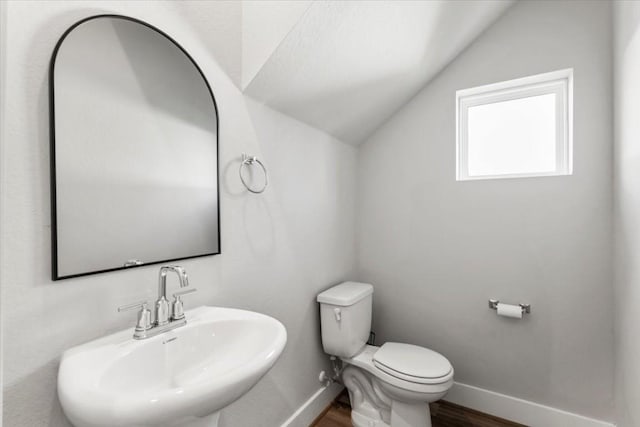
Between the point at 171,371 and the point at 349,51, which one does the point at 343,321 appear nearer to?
the point at 171,371

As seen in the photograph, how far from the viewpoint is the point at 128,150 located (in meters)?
0.94

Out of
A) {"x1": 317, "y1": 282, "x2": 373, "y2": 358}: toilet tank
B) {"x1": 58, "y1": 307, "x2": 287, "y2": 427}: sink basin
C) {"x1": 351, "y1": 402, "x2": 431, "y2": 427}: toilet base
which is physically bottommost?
{"x1": 351, "y1": 402, "x2": 431, "y2": 427}: toilet base

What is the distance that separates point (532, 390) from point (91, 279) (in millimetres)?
2269

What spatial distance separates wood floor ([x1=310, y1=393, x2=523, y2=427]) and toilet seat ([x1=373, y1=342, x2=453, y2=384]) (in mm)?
444

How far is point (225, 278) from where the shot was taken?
1.25 meters

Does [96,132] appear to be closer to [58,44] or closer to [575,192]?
[58,44]

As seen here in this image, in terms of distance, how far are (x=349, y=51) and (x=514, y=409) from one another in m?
→ 2.24

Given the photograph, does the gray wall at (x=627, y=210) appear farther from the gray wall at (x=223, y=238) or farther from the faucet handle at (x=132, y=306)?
the faucet handle at (x=132, y=306)

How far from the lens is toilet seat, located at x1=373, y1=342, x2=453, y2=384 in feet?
4.79

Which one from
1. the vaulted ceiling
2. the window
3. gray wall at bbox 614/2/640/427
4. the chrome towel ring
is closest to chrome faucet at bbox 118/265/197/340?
the chrome towel ring

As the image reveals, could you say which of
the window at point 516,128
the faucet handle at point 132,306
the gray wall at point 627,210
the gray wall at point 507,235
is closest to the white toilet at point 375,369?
the gray wall at point 507,235

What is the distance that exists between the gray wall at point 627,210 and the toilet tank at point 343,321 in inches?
46.7

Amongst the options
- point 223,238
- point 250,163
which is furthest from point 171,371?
point 250,163

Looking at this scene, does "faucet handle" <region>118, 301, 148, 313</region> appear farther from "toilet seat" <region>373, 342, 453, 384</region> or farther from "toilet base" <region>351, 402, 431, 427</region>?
"toilet base" <region>351, 402, 431, 427</region>
